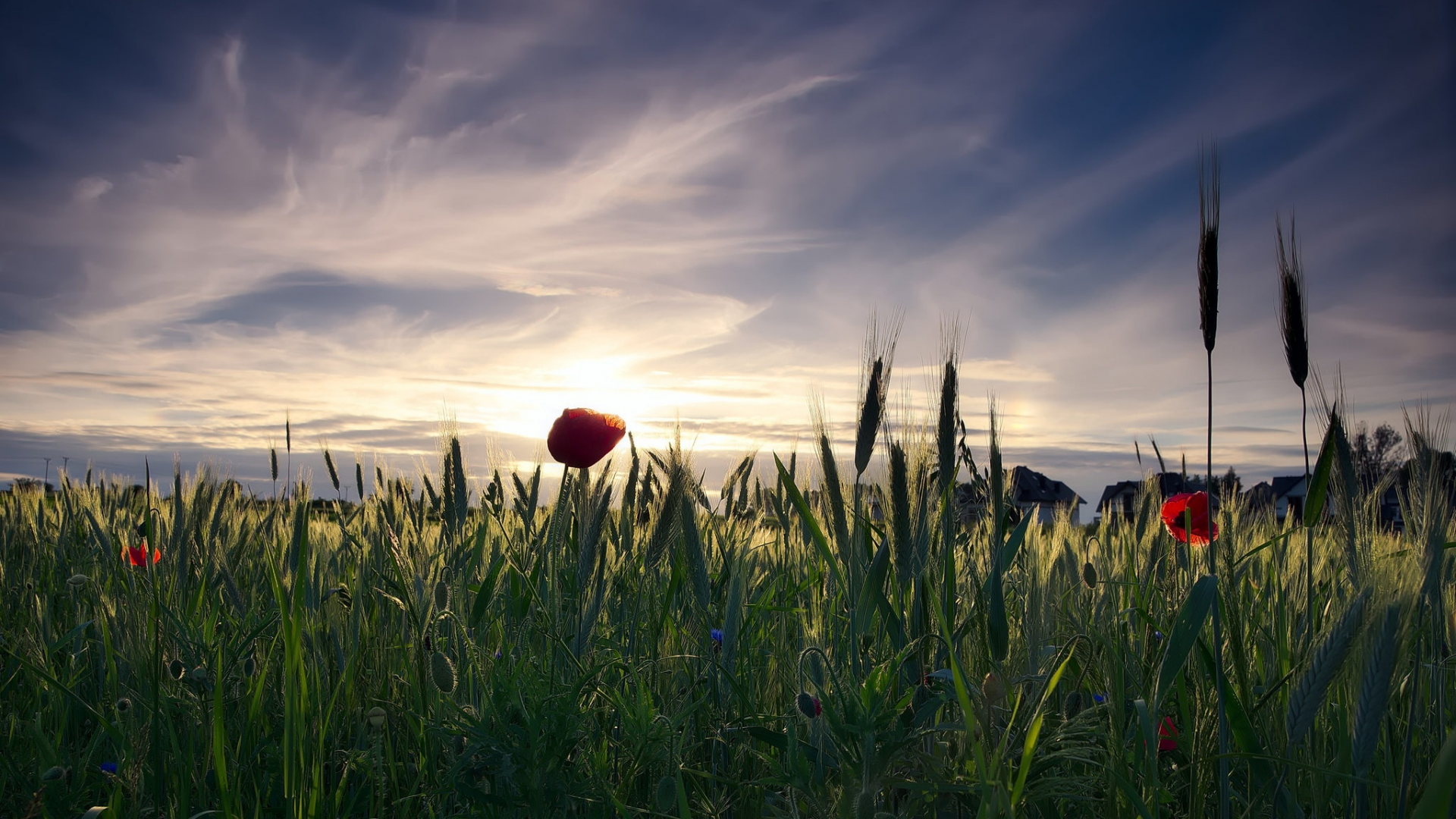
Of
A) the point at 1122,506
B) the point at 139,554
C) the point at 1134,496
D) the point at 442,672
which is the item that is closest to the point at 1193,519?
the point at 1134,496

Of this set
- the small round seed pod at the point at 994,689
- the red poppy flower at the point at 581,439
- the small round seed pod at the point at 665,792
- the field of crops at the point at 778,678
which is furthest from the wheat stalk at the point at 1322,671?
the red poppy flower at the point at 581,439

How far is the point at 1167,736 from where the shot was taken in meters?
1.55

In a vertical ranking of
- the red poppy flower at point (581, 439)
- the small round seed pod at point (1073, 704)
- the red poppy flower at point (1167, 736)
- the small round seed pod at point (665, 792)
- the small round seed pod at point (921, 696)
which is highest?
the red poppy flower at point (581, 439)

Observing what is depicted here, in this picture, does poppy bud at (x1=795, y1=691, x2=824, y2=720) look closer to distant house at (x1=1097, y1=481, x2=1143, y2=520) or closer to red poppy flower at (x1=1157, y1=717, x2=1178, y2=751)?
red poppy flower at (x1=1157, y1=717, x2=1178, y2=751)

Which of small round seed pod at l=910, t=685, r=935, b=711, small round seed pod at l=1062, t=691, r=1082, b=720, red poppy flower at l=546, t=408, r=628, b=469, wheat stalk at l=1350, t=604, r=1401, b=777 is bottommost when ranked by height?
small round seed pod at l=1062, t=691, r=1082, b=720

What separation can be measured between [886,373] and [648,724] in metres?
0.83

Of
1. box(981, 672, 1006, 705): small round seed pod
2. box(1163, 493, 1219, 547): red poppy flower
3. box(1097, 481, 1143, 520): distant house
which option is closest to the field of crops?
box(981, 672, 1006, 705): small round seed pod

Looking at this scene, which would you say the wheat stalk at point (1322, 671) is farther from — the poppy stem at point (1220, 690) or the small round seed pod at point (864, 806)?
the small round seed pod at point (864, 806)

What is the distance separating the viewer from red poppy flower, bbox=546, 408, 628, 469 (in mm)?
2191

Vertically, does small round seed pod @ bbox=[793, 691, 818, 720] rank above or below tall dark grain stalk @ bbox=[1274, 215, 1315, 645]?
below

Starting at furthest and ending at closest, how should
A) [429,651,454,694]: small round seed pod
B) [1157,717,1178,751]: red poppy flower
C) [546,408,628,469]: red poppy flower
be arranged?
[546,408,628,469]: red poppy flower, [1157,717,1178,751]: red poppy flower, [429,651,454,694]: small round seed pod

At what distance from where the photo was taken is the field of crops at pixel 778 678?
1095 mm

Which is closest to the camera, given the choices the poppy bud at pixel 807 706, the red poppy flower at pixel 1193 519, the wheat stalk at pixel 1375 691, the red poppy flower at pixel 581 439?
the wheat stalk at pixel 1375 691

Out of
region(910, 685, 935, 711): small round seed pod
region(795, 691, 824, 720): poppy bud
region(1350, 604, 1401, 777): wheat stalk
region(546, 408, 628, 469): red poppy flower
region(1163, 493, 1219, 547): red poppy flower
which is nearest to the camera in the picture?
region(1350, 604, 1401, 777): wheat stalk
